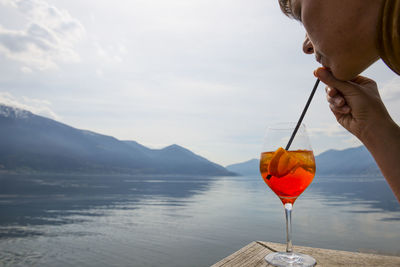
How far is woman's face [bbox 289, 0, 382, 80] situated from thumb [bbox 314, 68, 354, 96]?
5.3 inches

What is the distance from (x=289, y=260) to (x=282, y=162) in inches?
17.4

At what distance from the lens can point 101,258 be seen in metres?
18.2

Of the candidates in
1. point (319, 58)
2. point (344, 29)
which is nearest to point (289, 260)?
point (319, 58)

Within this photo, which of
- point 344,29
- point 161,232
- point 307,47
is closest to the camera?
point 344,29

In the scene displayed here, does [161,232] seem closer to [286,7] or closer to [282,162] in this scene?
[282,162]

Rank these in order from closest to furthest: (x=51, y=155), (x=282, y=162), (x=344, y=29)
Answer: (x=344, y=29), (x=282, y=162), (x=51, y=155)

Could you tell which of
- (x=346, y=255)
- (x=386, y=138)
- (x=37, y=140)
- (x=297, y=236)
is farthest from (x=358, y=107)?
(x=37, y=140)

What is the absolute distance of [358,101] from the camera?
4.08 feet

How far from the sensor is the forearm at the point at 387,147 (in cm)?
116

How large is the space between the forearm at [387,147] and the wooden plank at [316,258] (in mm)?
392

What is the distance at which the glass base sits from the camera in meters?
1.27

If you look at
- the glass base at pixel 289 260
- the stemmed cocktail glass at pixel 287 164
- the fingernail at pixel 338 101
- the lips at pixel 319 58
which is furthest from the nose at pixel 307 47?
the glass base at pixel 289 260

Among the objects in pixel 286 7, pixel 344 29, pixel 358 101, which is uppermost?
pixel 286 7

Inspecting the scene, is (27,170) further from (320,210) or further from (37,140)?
(320,210)
